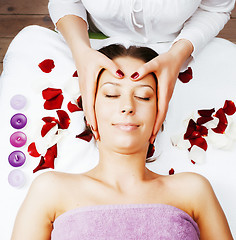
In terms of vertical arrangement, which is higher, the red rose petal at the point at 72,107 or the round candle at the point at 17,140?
the red rose petal at the point at 72,107

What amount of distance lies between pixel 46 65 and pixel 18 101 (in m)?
0.22

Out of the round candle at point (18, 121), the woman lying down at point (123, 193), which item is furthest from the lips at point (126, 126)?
the round candle at point (18, 121)

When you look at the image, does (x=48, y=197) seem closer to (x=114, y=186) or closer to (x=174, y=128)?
(x=114, y=186)

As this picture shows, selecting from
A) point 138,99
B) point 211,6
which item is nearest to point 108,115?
point 138,99

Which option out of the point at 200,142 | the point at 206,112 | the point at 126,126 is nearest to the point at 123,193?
the point at 126,126

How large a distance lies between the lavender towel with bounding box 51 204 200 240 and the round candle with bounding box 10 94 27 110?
0.56 meters

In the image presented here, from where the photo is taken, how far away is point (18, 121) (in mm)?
1480

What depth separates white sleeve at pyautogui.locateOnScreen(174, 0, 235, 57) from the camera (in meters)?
1.54

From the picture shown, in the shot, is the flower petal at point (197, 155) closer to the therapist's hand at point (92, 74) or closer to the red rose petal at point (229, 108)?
the red rose petal at point (229, 108)

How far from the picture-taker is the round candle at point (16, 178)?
1.38m

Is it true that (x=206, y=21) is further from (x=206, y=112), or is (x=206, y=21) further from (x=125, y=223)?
(x=125, y=223)

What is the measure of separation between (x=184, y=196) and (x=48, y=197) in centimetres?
47

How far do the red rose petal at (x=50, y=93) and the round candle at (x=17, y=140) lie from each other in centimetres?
20

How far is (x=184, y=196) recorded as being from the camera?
49.8 inches
